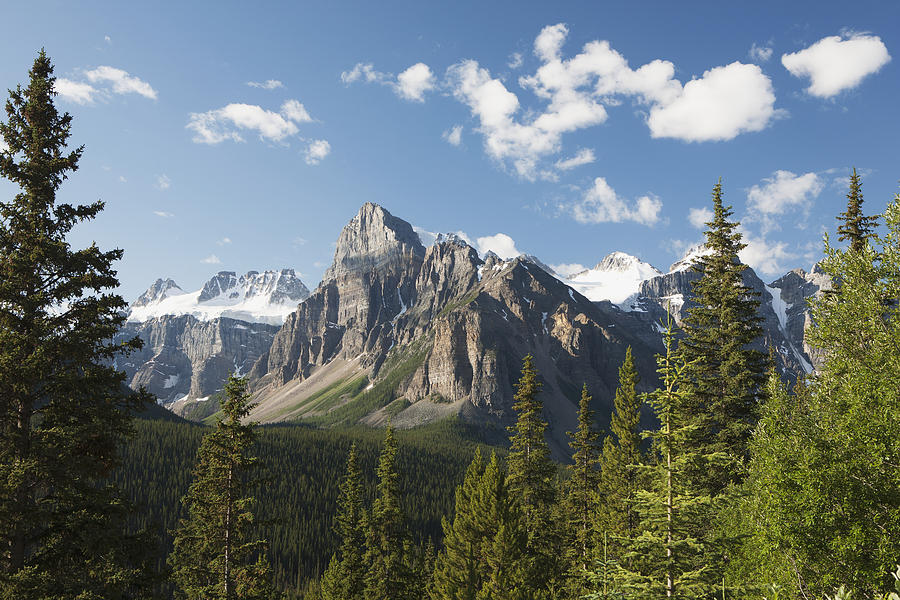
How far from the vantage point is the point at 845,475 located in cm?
1504

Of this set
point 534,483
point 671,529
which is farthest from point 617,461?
point 671,529

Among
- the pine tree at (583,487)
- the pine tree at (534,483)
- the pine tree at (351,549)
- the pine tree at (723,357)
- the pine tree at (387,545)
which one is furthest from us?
the pine tree at (387,545)

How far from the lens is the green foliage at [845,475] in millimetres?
14344

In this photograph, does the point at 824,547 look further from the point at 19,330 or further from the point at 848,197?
the point at 19,330

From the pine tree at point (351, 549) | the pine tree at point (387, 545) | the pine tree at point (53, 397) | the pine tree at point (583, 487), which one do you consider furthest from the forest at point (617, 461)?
the pine tree at point (351, 549)

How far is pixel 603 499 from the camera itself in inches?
1401

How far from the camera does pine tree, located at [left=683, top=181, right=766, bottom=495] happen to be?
2403cm

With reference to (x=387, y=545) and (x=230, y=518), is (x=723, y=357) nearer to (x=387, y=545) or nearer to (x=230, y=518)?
(x=230, y=518)

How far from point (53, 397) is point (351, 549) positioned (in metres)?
32.0

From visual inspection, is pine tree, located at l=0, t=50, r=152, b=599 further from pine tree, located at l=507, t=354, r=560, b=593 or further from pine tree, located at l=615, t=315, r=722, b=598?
pine tree, located at l=507, t=354, r=560, b=593

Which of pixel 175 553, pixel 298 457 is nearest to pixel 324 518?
pixel 298 457

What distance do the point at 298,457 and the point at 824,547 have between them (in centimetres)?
15489

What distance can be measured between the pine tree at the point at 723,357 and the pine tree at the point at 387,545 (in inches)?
956

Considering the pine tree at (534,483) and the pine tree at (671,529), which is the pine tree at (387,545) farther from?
the pine tree at (671,529)
